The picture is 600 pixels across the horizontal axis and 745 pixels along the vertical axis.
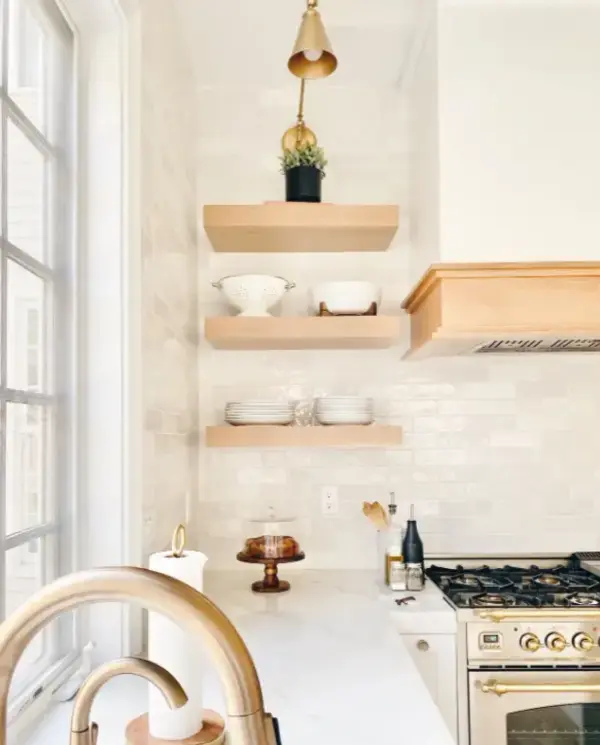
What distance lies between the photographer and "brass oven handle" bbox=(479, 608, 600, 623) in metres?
2.38

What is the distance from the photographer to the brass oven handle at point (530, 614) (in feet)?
7.81

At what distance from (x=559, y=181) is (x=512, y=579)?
4.44 feet

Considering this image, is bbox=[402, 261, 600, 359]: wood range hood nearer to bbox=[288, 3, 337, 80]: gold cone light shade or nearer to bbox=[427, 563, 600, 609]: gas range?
bbox=[288, 3, 337, 80]: gold cone light shade

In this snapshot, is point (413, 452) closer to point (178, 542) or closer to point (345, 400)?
point (345, 400)

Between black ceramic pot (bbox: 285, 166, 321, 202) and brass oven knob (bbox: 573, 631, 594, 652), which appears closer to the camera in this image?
brass oven knob (bbox: 573, 631, 594, 652)

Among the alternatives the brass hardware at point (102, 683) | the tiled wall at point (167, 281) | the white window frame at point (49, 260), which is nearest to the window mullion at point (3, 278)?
the white window frame at point (49, 260)

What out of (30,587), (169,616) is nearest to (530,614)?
(30,587)

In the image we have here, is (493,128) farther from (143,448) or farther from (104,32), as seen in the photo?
(143,448)

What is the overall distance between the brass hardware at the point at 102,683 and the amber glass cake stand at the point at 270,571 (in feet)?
6.21

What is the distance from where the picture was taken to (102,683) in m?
0.77

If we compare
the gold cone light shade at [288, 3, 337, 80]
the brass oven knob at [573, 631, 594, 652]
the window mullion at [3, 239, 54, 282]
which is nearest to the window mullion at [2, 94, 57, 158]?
the window mullion at [3, 239, 54, 282]

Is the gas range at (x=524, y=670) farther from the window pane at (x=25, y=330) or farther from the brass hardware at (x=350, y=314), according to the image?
the window pane at (x=25, y=330)

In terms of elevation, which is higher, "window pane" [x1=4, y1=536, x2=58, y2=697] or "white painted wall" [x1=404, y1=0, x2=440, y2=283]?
"white painted wall" [x1=404, y1=0, x2=440, y2=283]

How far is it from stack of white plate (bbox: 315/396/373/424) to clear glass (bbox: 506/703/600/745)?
1.07 m
